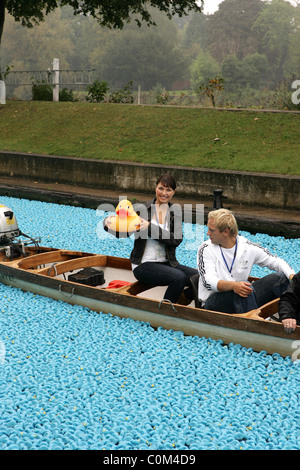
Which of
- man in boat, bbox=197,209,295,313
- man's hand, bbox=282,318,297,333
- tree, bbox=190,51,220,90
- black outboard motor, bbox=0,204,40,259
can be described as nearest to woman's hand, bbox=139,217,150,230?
man in boat, bbox=197,209,295,313

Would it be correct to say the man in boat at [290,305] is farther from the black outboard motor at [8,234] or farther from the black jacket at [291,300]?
the black outboard motor at [8,234]

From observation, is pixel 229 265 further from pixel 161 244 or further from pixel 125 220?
pixel 125 220

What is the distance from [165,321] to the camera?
6047mm

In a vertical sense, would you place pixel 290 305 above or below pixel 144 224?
below

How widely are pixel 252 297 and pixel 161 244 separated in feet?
4.23

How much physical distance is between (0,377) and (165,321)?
190cm

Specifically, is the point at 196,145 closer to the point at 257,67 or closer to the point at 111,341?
the point at 111,341

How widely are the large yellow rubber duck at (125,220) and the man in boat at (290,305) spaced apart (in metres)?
1.84

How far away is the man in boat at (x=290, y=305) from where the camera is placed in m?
5.02

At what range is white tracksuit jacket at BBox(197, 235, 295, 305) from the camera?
5473 millimetres

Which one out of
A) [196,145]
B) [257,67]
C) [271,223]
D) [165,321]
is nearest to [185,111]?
[196,145]

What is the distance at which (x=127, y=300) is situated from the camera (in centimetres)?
624

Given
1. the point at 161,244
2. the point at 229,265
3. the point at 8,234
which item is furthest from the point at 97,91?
the point at 229,265

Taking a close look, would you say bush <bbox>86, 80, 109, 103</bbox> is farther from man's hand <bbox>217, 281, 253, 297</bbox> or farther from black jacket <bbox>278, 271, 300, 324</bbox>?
black jacket <bbox>278, 271, 300, 324</bbox>
